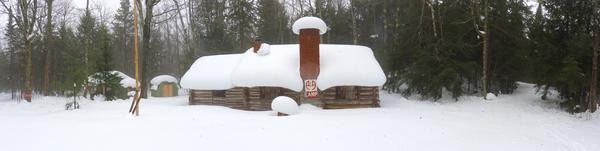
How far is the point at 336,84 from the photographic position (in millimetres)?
19438

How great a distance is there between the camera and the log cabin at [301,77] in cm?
1942

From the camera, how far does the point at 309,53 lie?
1936 cm

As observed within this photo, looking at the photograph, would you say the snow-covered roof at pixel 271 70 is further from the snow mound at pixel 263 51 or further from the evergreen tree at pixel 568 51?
the evergreen tree at pixel 568 51

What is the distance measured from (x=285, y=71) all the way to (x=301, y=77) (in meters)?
0.82

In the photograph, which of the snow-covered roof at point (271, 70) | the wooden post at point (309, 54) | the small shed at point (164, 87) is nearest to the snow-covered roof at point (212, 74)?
the snow-covered roof at point (271, 70)

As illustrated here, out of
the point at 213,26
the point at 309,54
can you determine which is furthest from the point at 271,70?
the point at 213,26

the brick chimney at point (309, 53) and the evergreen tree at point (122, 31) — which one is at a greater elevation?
the evergreen tree at point (122, 31)

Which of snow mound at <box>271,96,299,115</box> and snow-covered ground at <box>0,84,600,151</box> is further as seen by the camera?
snow mound at <box>271,96,299,115</box>

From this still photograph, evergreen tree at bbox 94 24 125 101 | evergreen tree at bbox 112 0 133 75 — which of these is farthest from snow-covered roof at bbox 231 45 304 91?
evergreen tree at bbox 112 0 133 75

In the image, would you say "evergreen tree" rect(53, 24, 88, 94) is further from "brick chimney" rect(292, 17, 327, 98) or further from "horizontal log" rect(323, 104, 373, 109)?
"horizontal log" rect(323, 104, 373, 109)

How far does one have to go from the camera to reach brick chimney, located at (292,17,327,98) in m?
19.3

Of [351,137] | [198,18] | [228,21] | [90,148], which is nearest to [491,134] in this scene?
[351,137]

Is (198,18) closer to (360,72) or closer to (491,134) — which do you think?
(360,72)

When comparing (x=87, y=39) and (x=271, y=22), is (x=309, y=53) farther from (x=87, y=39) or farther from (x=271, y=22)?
(x=87, y=39)
